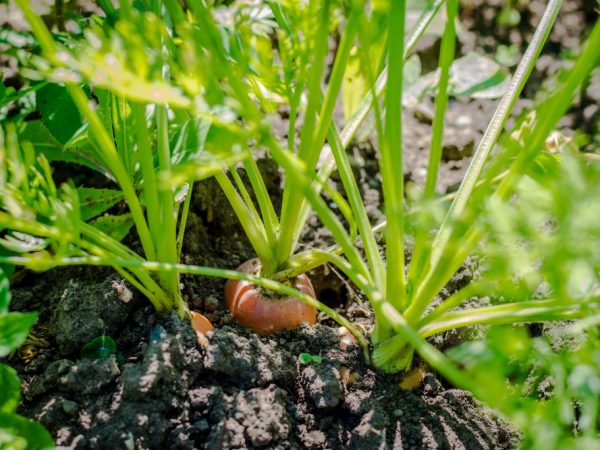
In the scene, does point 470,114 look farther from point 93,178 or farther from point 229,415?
A: point 229,415

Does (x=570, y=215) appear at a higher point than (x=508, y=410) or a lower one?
higher

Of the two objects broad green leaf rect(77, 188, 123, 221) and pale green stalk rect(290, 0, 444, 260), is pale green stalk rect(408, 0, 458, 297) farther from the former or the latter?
broad green leaf rect(77, 188, 123, 221)

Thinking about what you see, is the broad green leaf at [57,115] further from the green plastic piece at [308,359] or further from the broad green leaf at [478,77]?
the broad green leaf at [478,77]

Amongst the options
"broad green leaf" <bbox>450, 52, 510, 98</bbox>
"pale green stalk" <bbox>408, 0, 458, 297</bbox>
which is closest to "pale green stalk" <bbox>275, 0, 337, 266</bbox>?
"pale green stalk" <bbox>408, 0, 458, 297</bbox>

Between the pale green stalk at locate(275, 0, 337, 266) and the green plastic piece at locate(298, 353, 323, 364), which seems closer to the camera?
the pale green stalk at locate(275, 0, 337, 266)

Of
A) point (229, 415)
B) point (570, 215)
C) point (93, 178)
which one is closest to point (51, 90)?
point (93, 178)

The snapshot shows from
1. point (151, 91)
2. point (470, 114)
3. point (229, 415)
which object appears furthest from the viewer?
point (470, 114)

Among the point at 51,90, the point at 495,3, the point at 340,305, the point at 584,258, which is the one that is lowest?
the point at 340,305
